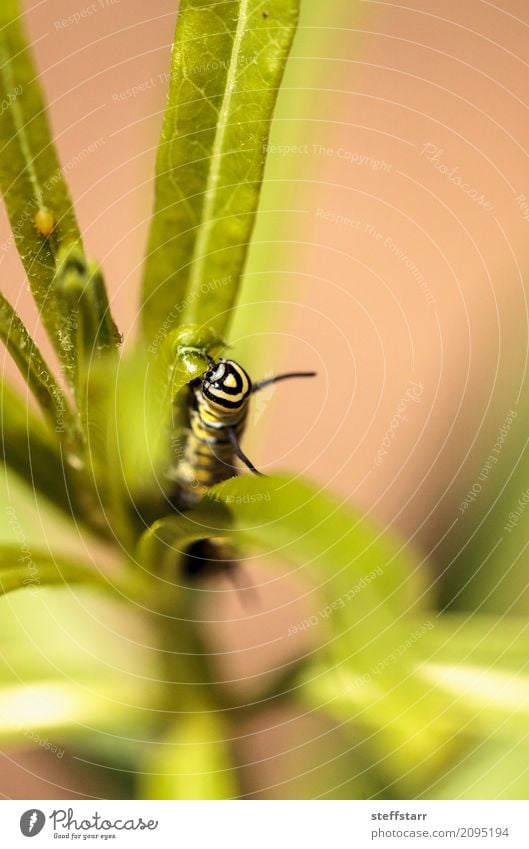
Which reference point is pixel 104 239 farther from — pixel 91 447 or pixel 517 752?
pixel 517 752

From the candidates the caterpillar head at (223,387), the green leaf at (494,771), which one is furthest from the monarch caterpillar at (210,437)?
the green leaf at (494,771)

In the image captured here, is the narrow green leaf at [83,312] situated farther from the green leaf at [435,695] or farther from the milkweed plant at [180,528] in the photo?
the green leaf at [435,695]

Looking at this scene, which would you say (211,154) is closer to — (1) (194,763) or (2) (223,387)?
(2) (223,387)

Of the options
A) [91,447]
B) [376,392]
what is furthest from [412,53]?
[91,447]

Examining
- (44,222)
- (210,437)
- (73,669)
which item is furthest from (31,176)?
(73,669)

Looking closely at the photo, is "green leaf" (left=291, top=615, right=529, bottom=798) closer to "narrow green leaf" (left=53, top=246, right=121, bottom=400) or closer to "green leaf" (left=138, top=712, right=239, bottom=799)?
"green leaf" (left=138, top=712, right=239, bottom=799)
